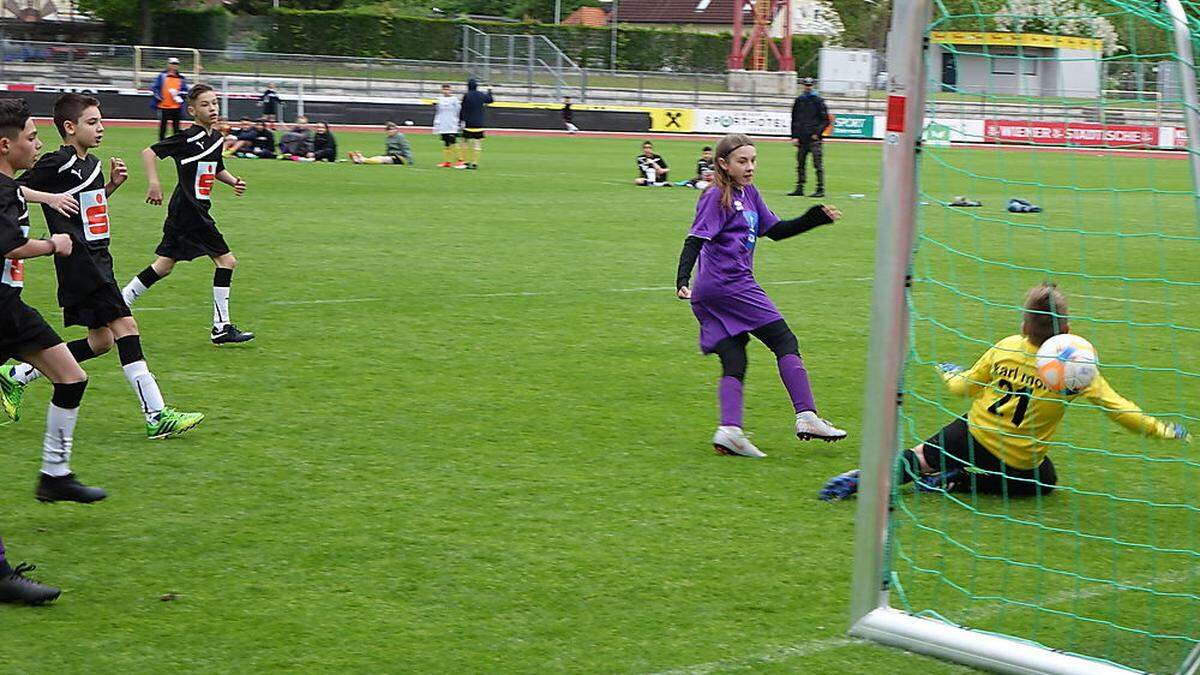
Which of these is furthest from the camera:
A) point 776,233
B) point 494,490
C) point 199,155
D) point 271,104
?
point 271,104

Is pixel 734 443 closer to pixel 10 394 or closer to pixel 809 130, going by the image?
pixel 10 394

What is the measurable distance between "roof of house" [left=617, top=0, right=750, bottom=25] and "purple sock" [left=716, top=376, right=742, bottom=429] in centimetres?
7922

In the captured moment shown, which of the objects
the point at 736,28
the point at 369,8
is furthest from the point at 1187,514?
the point at 369,8

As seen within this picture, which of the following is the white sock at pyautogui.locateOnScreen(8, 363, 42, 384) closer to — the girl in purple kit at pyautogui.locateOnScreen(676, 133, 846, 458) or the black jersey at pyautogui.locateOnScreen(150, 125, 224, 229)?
the black jersey at pyautogui.locateOnScreen(150, 125, 224, 229)

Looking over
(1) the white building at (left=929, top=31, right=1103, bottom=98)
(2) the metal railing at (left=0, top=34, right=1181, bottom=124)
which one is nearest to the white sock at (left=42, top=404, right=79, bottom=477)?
(1) the white building at (left=929, top=31, right=1103, bottom=98)

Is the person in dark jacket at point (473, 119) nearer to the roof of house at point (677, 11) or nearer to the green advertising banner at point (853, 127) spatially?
the green advertising banner at point (853, 127)

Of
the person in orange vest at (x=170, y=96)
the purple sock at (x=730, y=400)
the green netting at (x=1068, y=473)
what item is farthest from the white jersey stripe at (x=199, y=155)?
the person in orange vest at (x=170, y=96)

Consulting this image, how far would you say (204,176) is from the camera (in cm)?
995

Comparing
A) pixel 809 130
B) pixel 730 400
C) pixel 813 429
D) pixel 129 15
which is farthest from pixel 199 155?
pixel 129 15

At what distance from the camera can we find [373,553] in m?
5.71

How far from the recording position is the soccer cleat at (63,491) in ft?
19.9

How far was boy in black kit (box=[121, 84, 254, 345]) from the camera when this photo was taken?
9.79 meters

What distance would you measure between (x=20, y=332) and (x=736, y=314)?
3.63m

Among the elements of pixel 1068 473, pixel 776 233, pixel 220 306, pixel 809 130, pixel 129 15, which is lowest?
pixel 1068 473
